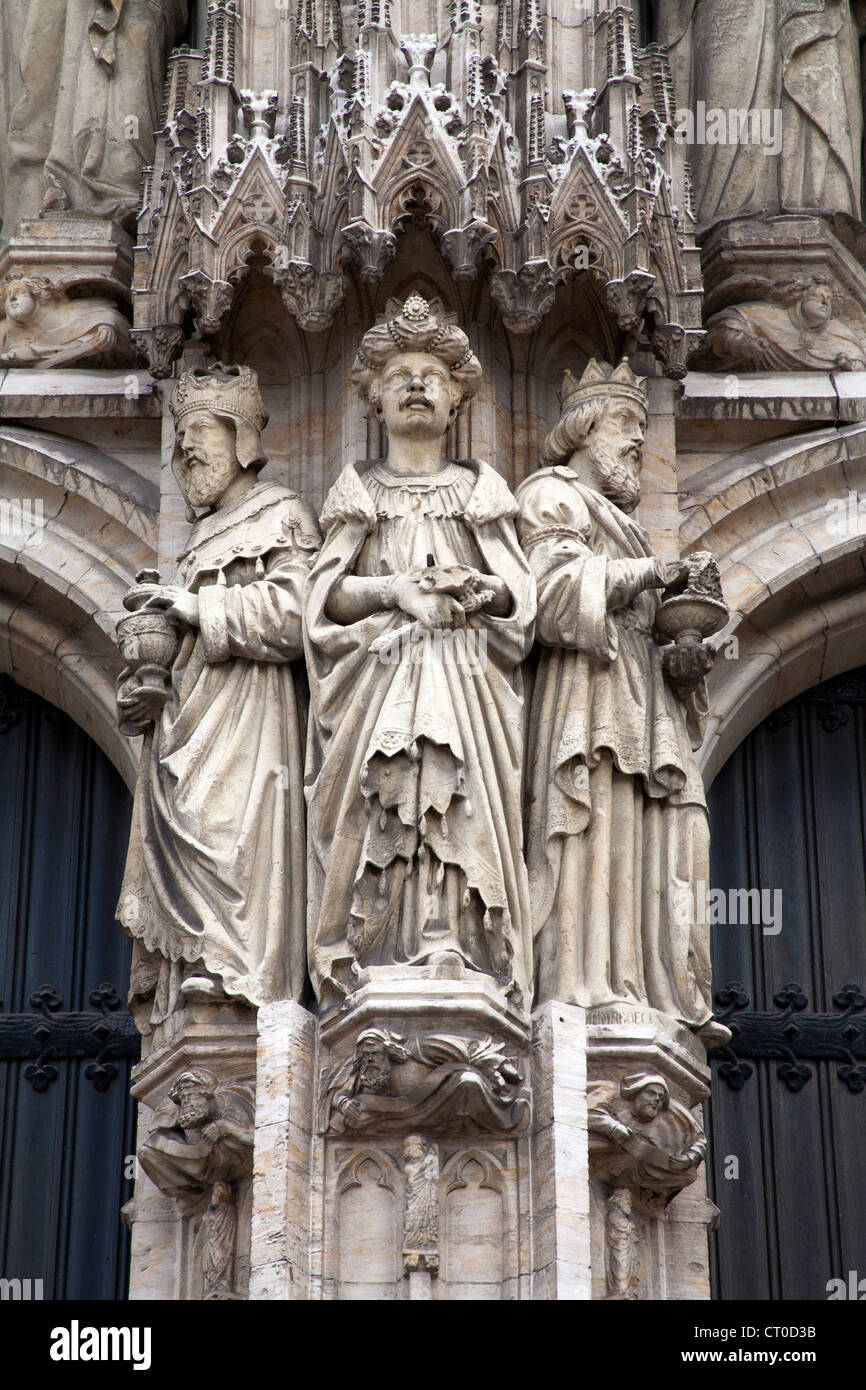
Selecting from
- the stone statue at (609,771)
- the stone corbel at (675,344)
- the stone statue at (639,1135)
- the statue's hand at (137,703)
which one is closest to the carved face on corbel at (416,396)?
the stone statue at (609,771)

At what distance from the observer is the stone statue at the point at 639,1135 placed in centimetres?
1081

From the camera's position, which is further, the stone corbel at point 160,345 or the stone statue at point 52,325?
the stone statue at point 52,325

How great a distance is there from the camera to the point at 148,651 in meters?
11.5

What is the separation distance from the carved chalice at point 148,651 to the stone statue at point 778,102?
3.22 m

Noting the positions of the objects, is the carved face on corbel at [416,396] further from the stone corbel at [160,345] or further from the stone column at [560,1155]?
the stone column at [560,1155]

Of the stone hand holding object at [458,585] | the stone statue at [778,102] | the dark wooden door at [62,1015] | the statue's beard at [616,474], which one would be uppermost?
the stone statue at [778,102]

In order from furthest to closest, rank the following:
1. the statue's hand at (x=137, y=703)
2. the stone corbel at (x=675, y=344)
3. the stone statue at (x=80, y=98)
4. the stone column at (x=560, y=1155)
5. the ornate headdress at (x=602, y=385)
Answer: the stone statue at (x=80, y=98) < the stone corbel at (x=675, y=344) < the ornate headdress at (x=602, y=385) < the statue's hand at (x=137, y=703) < the stone column at (x=560, y=1155)

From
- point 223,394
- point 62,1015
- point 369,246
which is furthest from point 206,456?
point 62,1015

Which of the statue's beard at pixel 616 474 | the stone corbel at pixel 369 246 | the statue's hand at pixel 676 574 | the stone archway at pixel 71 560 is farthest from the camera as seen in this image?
the stone archway at pixel 71 560

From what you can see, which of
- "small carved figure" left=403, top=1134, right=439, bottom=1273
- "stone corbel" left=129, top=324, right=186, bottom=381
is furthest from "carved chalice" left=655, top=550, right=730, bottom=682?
"stone corbel" left=129, top=324, right=186, bottom=381

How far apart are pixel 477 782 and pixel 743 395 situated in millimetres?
2750

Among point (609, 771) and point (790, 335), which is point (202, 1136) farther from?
point (790, 335)
